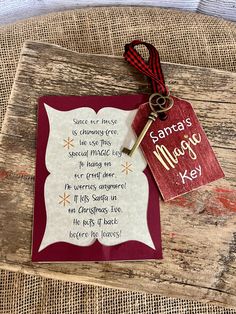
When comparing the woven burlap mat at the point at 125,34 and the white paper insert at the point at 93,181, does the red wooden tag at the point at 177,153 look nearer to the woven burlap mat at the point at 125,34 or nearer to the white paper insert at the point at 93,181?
the white paper insert at the point at 93,181

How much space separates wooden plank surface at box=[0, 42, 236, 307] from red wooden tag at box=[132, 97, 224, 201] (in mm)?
16

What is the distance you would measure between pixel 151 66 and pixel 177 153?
0.48 feet

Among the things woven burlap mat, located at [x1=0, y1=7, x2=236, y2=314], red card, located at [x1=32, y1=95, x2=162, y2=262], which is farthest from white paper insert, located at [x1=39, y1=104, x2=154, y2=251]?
woven burlap mat, located at [x1=0, y1=7, x2=236, y2=314]

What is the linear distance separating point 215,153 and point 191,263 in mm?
162

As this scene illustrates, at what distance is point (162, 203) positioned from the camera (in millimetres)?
596

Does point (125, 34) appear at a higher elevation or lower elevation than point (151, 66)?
higher

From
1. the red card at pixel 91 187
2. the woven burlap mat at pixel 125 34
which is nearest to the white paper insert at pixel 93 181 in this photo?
the red card at pixel 91 187

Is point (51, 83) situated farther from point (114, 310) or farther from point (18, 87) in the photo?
point (114, 310)

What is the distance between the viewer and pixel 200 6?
0.86m

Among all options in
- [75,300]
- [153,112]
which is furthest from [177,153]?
[75,300]

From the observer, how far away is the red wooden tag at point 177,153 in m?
0.59

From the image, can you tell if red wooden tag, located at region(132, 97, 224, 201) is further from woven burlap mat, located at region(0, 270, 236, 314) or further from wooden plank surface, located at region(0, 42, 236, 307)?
woven burlap mat, located at region(0, 270, 236, 314)

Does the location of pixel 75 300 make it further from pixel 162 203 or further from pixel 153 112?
pixel 153 112

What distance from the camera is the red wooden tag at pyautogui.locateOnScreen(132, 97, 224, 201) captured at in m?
0.59
